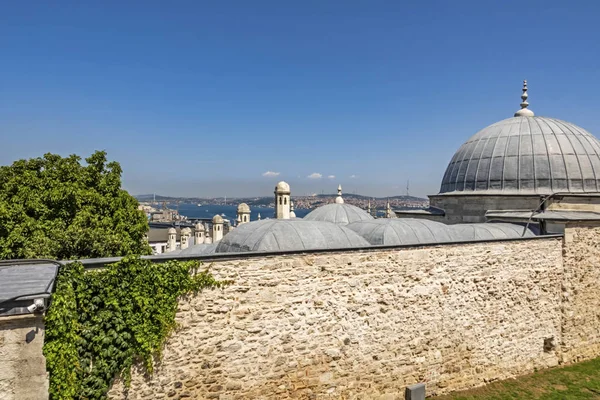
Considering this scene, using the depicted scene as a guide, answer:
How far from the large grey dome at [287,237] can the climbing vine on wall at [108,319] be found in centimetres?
230

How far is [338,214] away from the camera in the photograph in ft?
55.3

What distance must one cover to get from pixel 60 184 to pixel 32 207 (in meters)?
1.27

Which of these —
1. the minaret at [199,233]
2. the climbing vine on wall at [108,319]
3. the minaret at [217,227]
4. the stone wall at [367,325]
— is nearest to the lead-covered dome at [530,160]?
the stone wall at [367,325]

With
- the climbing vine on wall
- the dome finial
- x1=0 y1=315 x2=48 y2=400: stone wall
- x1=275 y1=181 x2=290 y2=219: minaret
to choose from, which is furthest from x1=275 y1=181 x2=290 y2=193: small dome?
the dome finial

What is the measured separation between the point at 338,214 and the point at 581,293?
958 centimetres

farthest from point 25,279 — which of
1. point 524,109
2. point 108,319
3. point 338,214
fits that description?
point 524,109

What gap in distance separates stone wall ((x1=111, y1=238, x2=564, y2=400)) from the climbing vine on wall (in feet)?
1.19

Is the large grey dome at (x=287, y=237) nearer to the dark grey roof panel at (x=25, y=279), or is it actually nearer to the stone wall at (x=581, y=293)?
the dark grey roof panel at (x=25, y=279)

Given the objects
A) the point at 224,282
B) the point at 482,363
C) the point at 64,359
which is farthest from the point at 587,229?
the point at 64,359

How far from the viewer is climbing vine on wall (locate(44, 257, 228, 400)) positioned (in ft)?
19.8

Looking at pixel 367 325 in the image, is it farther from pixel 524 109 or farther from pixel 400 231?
pixel 524 109

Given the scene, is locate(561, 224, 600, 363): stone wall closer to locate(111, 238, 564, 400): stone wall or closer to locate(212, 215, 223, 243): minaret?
locate(111, 238, 564, 400): stone wall

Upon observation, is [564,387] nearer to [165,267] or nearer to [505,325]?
[505,325]

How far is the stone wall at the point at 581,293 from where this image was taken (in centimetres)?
1312
